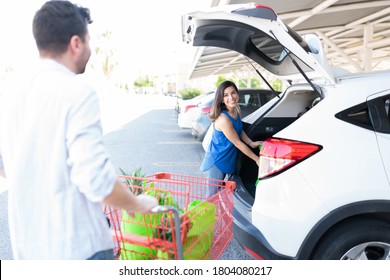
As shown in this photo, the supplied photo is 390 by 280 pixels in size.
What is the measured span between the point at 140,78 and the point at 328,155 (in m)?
112

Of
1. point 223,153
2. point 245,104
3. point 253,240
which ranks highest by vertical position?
point 245,104

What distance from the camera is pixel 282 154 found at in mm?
2375

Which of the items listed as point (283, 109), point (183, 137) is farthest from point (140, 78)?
point (283, 109)

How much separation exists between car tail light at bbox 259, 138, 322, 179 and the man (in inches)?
45.1

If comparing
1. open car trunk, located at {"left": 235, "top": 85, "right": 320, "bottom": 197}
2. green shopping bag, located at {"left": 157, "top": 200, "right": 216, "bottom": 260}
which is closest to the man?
green shopping bag, located at {"left": 157, "top": 200, "right": 216, "bottom": 260}

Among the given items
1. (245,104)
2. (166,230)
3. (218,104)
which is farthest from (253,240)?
(245,104)

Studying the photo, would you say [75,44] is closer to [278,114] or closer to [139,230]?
[139,230]

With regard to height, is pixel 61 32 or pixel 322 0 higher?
pixel 322 0

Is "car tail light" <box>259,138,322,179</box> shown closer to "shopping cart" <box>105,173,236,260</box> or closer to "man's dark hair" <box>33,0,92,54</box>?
"shopping cart" <box>105,173,236,260</box>

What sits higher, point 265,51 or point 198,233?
point 265,51

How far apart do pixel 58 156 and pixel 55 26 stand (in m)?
0.51

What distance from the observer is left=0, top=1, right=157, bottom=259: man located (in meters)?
1.32
